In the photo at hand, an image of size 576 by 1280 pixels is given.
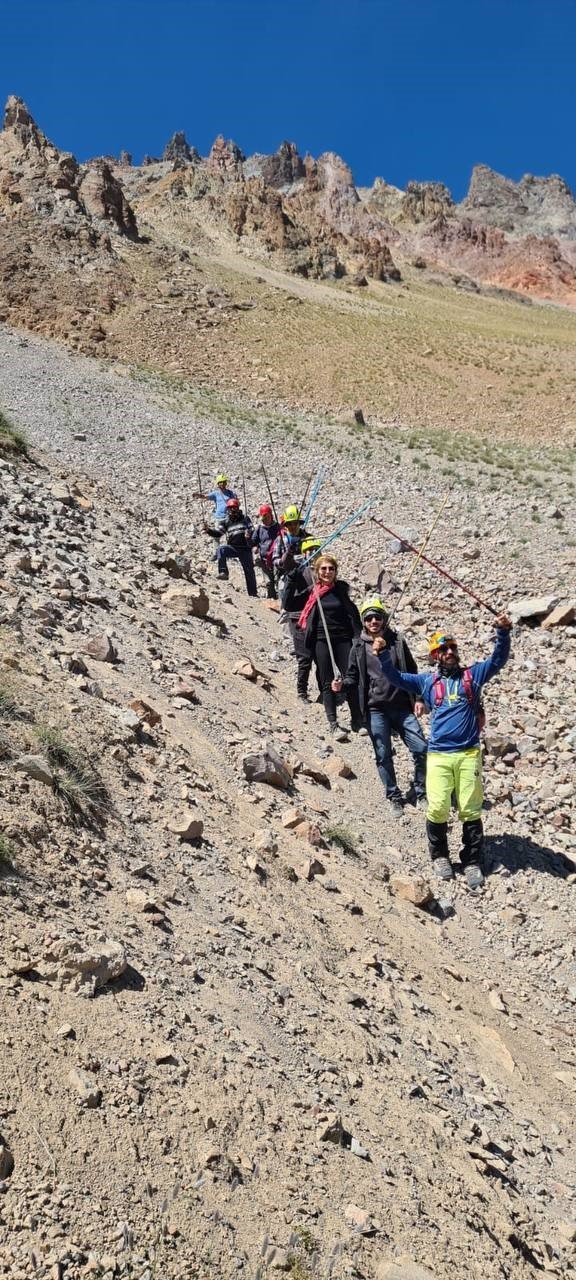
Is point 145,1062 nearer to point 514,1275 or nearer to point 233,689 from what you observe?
point 514,1275

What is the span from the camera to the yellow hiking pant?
6.61 m

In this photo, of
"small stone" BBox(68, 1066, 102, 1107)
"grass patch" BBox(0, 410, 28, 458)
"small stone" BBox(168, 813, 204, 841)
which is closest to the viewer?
"small stone" BBox(68, 1066, 102, 1107)

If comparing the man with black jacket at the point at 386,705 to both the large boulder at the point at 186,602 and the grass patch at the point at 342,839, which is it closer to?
the grass patch at the point at 342,839

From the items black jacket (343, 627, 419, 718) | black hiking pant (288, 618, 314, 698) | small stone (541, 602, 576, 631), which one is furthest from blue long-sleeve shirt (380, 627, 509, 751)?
small stone (541, 602, 576, 631)

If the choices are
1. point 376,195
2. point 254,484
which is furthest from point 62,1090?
point 376,195

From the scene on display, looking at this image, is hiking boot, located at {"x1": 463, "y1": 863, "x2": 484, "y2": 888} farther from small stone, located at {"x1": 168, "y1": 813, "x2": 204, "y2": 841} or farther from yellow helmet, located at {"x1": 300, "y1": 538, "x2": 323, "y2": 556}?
yellow helmet, located at {"x1": 300, "y1": 538, "x2": 323, "y2": 556}

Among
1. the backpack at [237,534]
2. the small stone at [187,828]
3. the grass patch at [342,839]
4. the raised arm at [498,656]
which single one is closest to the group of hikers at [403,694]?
the raised arm at [498,656]

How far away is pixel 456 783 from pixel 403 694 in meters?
1.25

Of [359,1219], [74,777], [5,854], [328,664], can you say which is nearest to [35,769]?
[74,777]

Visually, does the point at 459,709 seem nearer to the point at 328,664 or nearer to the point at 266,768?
the point at 266,768

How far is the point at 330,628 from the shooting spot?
908cm

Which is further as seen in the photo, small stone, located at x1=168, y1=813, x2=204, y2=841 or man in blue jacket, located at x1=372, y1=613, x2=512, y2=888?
man in blue jacket, located at x1=372, y1=613, x2=512, y2=888

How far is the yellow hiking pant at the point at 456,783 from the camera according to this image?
661cm

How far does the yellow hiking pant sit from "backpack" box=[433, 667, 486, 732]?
0.84ft
